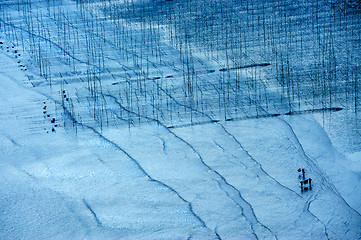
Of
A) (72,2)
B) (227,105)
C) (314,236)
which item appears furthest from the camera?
(72,2)

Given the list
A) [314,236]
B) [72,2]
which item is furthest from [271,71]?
[72,2]

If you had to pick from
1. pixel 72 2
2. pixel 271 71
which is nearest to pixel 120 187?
pixel 271 71

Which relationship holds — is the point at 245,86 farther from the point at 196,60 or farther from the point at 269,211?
the point at 269,211

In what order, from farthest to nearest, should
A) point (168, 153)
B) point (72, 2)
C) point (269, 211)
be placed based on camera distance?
point (72, 2), point (168, 153), point (269, 211)

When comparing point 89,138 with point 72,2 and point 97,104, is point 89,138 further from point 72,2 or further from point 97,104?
point 72,2

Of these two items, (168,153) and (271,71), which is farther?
(271,71)

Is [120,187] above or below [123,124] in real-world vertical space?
below

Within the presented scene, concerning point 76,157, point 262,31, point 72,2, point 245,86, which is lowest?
point 76,157

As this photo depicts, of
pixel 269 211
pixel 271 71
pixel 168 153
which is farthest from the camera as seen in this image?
pixel 271 71

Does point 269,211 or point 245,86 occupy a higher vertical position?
point 245,86
